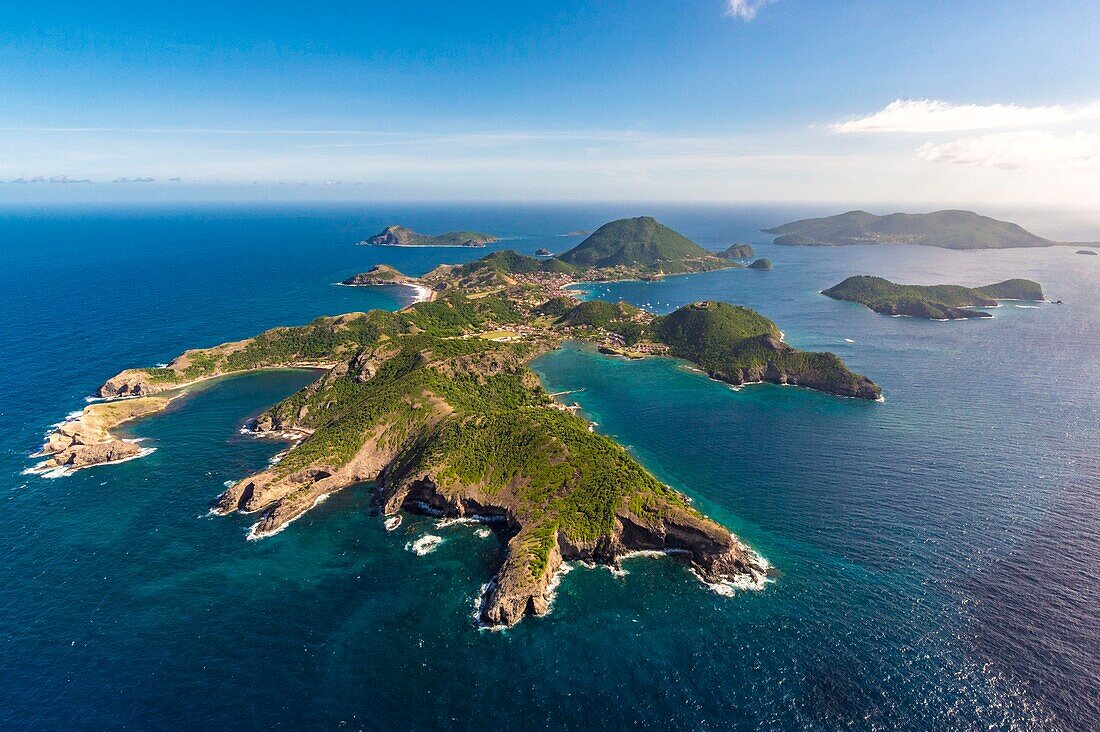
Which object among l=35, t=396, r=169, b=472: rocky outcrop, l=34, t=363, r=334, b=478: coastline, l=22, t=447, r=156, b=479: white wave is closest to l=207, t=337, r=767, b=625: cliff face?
l=34, t=363, r=334, b=478: coastline

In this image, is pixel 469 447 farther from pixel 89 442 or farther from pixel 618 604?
pixel 89 442

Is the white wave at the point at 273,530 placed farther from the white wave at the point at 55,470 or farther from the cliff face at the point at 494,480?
the white wave at the point at 55,470

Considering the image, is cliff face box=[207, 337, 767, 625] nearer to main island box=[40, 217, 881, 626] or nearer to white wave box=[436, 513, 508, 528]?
main island box=[40, 217, 881, 626]

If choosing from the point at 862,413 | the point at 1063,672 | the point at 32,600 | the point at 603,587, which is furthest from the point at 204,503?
the point at 862,413

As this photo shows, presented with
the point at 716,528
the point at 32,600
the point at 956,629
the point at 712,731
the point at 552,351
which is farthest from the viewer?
the point at 552,351

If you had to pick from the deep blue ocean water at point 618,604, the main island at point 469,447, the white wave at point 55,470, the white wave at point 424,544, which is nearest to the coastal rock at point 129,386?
the main island at point 469,447

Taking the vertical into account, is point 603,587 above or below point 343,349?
below

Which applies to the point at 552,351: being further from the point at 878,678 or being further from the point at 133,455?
the point at 878,678
